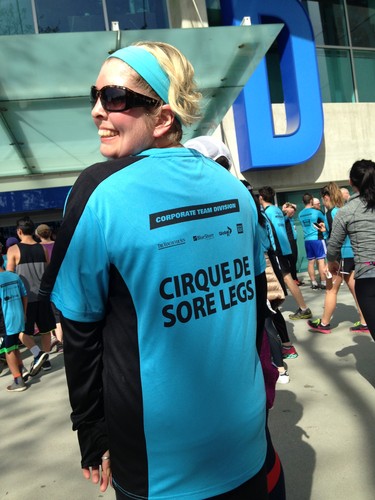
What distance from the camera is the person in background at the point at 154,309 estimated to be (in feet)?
3.13

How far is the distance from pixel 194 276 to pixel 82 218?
0.97 ft

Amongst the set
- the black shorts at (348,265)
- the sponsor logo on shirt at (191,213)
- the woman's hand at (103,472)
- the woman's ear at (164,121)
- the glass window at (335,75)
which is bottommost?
the woman's hand at (103,472)

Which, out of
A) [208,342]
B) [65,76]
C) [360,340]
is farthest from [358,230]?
[65,76]

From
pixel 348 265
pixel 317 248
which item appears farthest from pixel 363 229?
pixel 317 248

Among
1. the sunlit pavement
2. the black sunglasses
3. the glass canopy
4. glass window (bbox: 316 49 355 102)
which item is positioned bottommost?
the sunlit pavement

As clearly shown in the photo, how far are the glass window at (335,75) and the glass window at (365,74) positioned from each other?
28 centimetres

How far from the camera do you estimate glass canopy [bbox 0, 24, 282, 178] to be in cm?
508

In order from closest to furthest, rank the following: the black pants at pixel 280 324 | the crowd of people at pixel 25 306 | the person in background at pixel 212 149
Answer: the person in background at pixel 212 149, the black pants at pixel 280 324, the crowd of people at pixel 25 306

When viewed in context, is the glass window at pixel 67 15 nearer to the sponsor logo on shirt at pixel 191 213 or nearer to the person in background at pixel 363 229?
the person in background at pixel 363 229

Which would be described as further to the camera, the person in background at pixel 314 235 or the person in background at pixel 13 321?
the person in background at pixel 314 235

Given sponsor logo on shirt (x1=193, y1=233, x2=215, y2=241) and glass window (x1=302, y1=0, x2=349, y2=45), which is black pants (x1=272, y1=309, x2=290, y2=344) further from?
glass window (x1=302, y1=0, x2=349, y2=45)

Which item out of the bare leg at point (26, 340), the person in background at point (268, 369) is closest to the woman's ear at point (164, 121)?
the person in background at point (268, 369)

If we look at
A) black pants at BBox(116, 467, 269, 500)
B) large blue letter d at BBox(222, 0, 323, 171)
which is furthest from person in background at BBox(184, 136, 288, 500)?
large blue letter d at BBox(222, 0, 323, 171)

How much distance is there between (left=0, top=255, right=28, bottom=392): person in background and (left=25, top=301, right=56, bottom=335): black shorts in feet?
1.44
